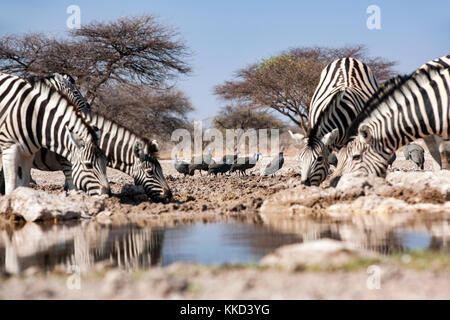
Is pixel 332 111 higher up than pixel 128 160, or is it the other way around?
pixel 332 111

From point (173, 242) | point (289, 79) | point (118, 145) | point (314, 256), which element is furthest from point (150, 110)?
point (314, 256)

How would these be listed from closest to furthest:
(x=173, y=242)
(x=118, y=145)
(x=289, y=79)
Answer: (x=173, y=242) → (x=118, y=145) → (x=289, y=79)

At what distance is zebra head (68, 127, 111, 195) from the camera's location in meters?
8.75

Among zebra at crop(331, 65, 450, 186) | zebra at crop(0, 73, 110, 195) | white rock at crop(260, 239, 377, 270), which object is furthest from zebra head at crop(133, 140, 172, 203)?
white rock at crop(260, 239, 377, 270)

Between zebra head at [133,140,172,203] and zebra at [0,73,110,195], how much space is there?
2.97ft

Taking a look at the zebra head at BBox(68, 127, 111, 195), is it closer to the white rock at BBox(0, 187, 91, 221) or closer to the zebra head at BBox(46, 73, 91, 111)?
the white rock at BBox(0, 187, 91, 221)

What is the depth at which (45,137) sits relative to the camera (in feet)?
29.5

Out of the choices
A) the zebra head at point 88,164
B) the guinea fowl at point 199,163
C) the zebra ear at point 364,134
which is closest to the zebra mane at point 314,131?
the zebra ear at point 364,134

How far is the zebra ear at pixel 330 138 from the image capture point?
945cm

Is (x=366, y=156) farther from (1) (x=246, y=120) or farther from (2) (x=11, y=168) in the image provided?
(1) (x=246, y=120)

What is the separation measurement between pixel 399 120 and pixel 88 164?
468 cm

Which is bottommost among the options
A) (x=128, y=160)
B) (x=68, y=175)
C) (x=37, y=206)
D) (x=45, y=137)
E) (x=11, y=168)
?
(x=37, y=206)

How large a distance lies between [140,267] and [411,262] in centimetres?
188

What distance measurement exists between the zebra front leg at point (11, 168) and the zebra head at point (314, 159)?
4417mm
